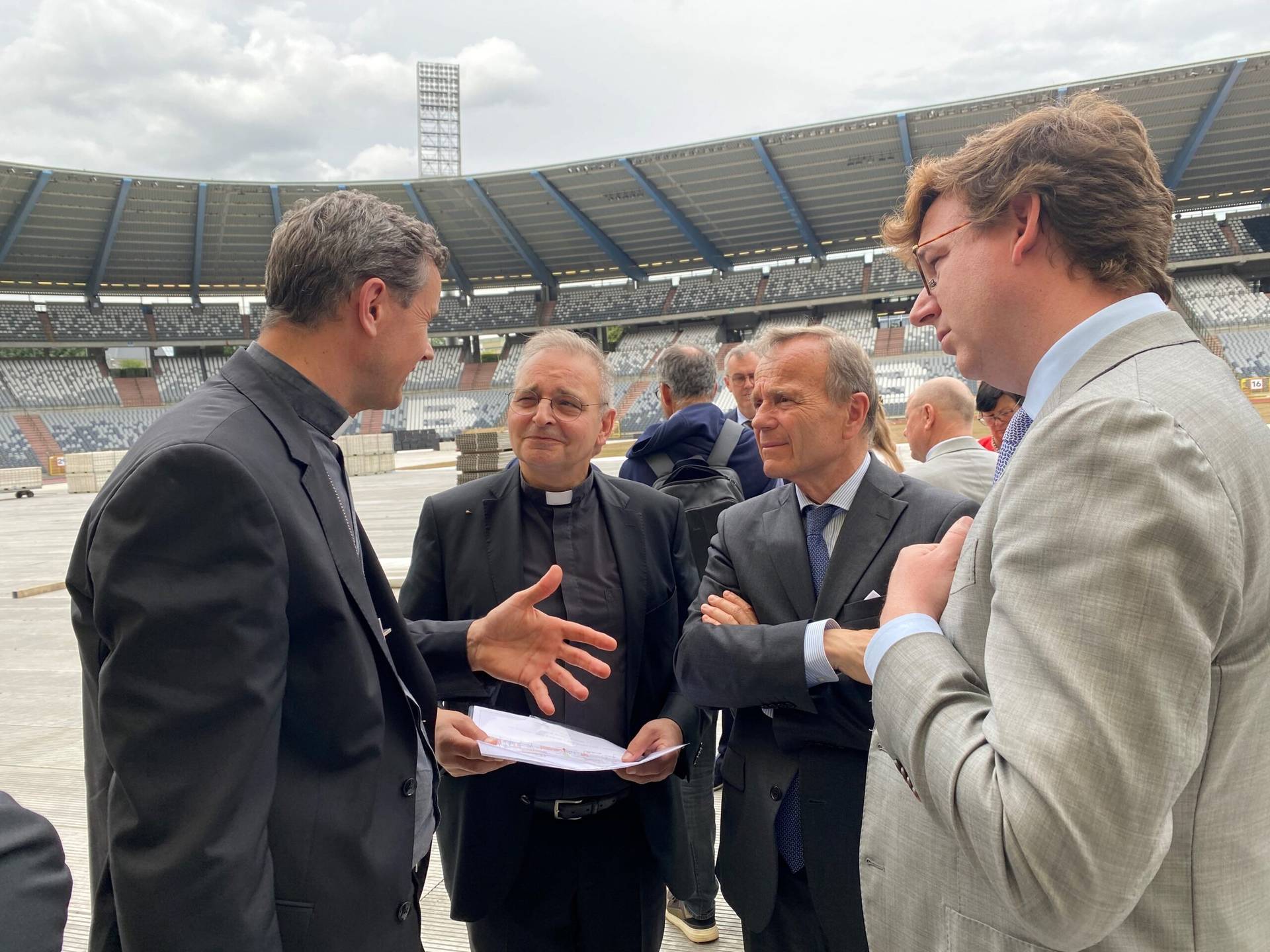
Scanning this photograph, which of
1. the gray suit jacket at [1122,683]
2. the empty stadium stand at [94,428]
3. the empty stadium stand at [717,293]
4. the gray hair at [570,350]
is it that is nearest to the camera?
the gray suit jacket at [1122,683]

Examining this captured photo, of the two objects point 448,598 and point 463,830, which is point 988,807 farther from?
point 448,598

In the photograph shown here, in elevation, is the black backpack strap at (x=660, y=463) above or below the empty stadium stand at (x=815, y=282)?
below

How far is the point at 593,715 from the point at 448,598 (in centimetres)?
60

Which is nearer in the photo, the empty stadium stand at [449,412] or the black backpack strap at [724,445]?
the black backpack strap at [724,445]

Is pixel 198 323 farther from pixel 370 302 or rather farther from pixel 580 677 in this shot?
pixel 370 302

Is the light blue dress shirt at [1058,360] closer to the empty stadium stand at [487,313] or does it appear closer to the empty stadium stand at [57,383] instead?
the empty stadium stand at [487,313]

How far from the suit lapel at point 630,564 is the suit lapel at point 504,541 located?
0.29 meters

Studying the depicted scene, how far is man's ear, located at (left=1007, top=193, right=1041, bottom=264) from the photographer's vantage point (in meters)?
1.25

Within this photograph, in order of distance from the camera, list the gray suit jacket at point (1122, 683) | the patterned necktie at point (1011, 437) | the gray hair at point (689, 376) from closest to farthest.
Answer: the gray suit jacket at point (1122, 683) < the patterned necktie at point (1011, 437) < the gray hair at point (689, 376)

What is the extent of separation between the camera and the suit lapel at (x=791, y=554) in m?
2.23

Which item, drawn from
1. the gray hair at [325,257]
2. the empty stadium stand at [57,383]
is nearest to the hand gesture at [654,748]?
the gray hair at [325,257]

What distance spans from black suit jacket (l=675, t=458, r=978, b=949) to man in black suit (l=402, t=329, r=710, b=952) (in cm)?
28

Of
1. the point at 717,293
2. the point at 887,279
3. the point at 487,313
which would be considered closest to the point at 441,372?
the point at 487,313

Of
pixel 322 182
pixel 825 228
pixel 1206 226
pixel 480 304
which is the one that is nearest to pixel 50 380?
pixel 322 182
